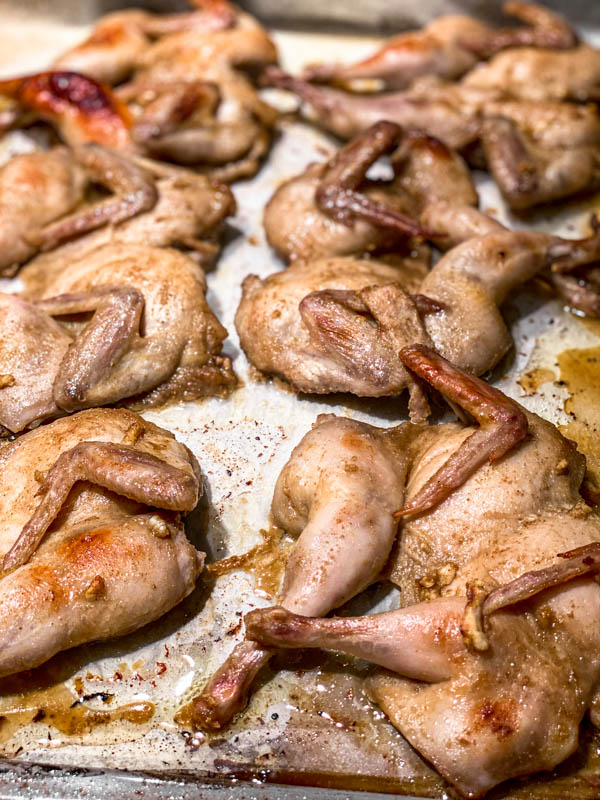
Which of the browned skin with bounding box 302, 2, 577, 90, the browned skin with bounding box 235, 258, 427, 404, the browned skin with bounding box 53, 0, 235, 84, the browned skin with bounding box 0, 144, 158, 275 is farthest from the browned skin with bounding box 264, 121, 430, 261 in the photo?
the browned skin with bounding box 53, 0, 235, 84

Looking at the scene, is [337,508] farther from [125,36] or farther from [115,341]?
[125,36]

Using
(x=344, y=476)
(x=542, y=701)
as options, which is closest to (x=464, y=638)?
(x=542, y=701)

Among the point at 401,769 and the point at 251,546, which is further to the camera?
the point at 251,546

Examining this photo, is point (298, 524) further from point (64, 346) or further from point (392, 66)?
point (392, 66)

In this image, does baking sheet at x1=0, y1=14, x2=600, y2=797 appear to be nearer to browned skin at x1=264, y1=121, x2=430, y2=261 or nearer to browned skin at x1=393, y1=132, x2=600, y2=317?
browned skin at x1=393, y1=132, x2=600, y2=317

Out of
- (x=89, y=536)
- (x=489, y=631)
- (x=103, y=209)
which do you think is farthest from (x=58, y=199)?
(x=489, y=631)
